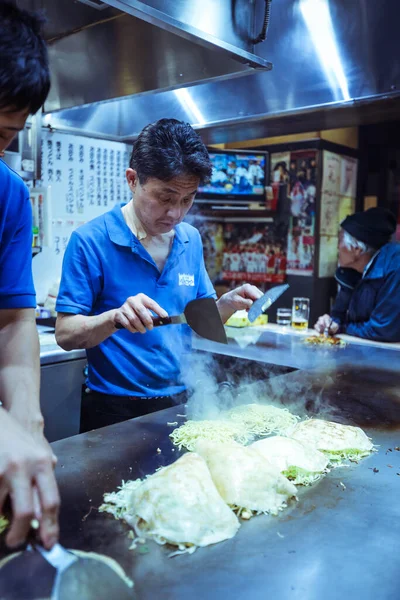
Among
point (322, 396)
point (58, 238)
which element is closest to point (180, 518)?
point (322, 396)

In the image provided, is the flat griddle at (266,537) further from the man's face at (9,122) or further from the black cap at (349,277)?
the black cap at (349,277)

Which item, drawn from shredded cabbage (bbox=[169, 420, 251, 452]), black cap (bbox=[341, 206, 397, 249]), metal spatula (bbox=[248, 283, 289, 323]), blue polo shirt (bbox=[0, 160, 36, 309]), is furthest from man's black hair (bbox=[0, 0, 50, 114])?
black cap (bbox=[341, 206, 397, 249])

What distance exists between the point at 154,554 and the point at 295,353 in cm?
271

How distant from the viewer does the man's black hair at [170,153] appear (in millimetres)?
2346

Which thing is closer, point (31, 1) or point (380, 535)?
point (380, 535)

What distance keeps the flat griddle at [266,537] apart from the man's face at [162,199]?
1.03 metres

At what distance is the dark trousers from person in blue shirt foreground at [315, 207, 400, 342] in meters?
2.54

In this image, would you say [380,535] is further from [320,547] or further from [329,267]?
[329,267]

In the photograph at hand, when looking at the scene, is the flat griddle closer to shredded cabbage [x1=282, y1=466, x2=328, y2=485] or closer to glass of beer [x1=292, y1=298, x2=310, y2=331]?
shredded cabbage [x1=282, y1=466, x2=328, y2=485]

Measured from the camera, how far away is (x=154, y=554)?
1.30 metres

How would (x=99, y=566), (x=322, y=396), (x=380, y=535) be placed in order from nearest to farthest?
(x=99, y=566) → (x=380, y=535) → (x=322, y=396)

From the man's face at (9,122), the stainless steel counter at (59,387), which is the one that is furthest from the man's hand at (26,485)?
the stainless steel counter at (59,387)

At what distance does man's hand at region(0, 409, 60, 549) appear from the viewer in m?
0.97

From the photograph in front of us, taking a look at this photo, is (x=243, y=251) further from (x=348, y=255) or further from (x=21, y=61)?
(x=21, y=61)
